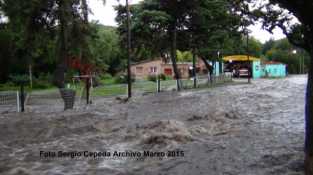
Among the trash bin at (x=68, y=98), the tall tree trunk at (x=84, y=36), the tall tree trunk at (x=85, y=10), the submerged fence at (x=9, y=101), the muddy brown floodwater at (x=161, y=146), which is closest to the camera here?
the muddy brown floodwater at (x=161, y=146)

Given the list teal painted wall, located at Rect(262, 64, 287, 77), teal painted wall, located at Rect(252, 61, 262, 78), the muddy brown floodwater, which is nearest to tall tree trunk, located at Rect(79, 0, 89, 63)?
the muddy brown floodwater

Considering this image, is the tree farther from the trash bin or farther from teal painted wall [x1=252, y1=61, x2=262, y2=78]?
teal painted wall [x1=252, y1=61, x2=262, y2=78]

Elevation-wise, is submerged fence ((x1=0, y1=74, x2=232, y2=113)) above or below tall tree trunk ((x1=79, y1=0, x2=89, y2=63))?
below

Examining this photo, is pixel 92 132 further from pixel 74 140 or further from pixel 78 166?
pixel 78 166

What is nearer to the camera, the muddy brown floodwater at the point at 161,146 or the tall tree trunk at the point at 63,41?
the muddy brown floodwater at the point at 161,146

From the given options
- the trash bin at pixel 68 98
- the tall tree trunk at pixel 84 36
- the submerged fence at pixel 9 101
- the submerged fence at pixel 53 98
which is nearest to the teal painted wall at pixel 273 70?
the submerged fence at pixel 53 98

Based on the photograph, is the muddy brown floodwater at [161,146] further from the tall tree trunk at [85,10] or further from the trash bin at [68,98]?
the tall tree trunk at [85,10]

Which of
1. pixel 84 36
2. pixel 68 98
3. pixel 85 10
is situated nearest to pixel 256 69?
pixel 84 36

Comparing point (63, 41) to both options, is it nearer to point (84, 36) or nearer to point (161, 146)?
point (84, 36)

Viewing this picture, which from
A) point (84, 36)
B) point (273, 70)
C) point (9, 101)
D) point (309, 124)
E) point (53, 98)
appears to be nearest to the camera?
point (309, 124)

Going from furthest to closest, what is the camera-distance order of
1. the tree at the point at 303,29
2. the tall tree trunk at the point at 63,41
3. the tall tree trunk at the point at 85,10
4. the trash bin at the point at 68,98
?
the tall tree trunk at the point at 85,10 < the tall tree trunk at the point at 63,41 < the trash bin at the point at 68,98 < the tree at the point at 303,29

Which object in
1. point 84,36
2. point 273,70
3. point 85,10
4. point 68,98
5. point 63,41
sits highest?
point 85,10

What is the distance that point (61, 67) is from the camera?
24344 mm

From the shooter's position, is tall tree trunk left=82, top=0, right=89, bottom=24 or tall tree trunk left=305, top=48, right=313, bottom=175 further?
tall tree trunk left=82, top=0, right=89, bottom=24
